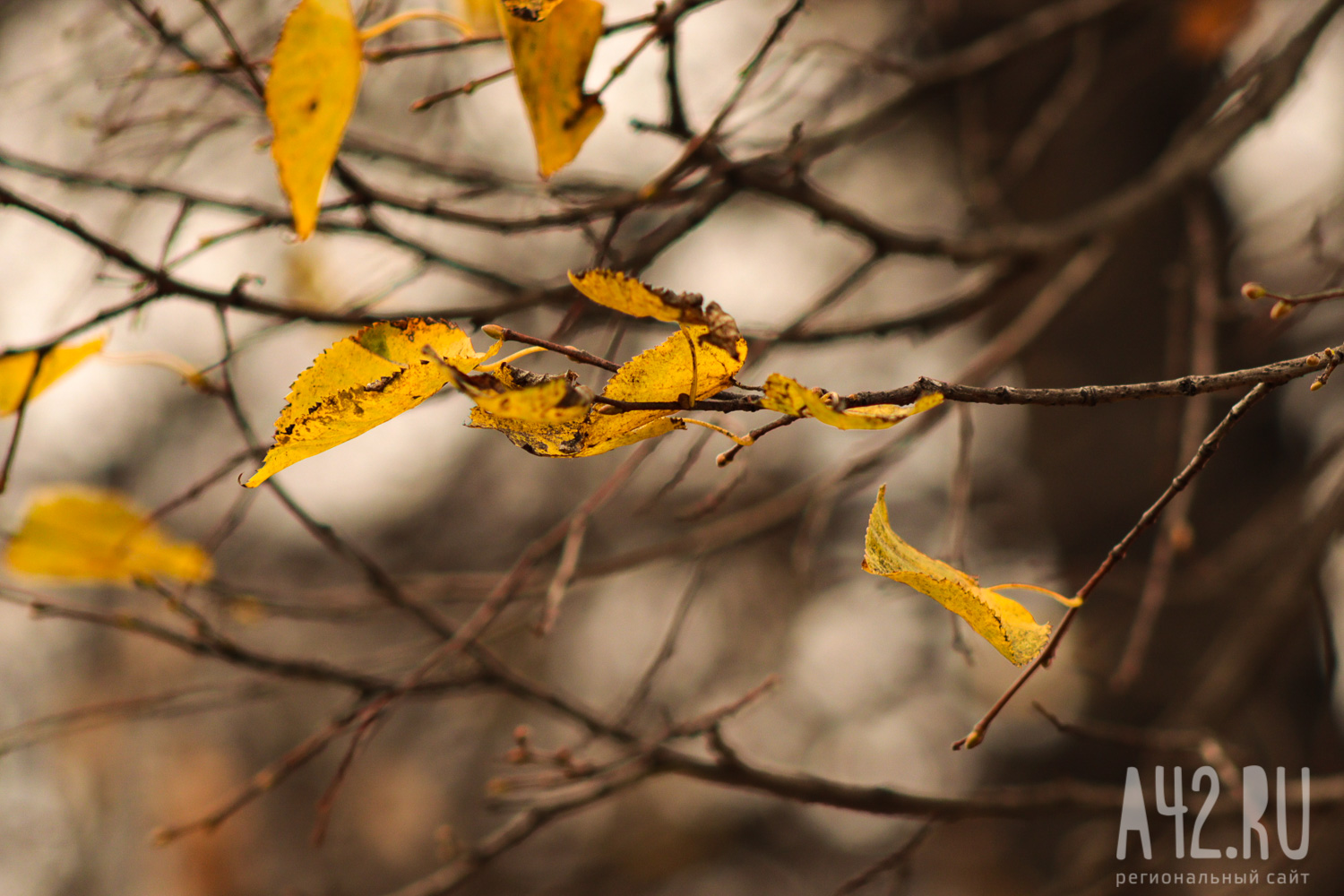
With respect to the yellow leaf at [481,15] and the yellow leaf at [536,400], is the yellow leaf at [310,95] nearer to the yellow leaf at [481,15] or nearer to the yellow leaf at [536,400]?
the yellow leaf at [536,400]

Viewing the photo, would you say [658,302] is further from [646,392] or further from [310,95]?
[310,95]

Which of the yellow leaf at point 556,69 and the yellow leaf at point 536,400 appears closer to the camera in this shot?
the yellow leaf at point 536,400

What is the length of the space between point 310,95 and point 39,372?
11.4 inches

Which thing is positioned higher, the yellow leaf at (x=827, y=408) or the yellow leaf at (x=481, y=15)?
the yellow leaf at (x=481, y=15)

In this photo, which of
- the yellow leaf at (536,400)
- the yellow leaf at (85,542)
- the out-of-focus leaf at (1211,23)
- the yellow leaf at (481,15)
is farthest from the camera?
the out-of-focus leaf at (1211,23)

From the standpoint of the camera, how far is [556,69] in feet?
1.26

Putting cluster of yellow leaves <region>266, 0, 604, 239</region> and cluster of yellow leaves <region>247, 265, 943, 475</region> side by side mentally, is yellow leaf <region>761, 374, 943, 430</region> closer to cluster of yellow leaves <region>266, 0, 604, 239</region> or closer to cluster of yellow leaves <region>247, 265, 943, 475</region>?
cluster of yellow leaves <region>247, 265, 943, 475</region>

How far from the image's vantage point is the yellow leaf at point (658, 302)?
296 mm

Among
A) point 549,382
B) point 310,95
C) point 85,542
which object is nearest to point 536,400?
point 549,382

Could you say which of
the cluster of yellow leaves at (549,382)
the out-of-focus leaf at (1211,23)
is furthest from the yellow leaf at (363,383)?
the out-of-focus leaf at (1211,23)

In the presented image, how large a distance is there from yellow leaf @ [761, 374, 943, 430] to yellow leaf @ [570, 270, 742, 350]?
0.10ft

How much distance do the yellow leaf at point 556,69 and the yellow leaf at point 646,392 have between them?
0.12m

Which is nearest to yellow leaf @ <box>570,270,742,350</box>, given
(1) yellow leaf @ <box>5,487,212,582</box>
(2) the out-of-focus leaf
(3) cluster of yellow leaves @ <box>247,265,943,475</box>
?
(3) cluster of yellow leaves @ <box>247,265,943,475</box>

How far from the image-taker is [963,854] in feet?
7.86
